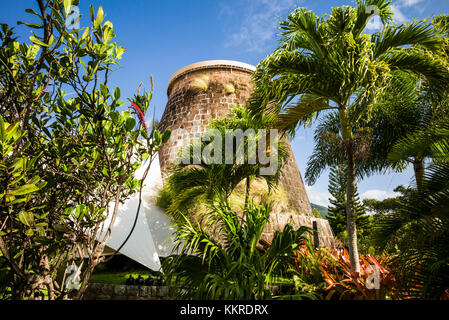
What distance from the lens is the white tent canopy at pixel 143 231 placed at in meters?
7.11

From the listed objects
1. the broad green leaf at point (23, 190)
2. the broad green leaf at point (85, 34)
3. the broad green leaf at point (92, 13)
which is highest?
the broad green leaf at point (92, 13)

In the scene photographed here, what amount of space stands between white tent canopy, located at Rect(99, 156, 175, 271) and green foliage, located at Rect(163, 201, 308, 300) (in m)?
2.63

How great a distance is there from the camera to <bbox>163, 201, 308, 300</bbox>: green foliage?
3057 millimetres

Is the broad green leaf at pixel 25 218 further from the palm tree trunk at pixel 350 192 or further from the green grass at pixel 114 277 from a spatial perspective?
the green grass at pixel 114 277

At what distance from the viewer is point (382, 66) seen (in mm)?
3752

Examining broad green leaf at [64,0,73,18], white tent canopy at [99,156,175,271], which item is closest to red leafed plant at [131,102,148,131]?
broad green leaf at [64,0,73,18]

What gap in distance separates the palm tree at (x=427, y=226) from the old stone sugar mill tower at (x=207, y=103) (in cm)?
715

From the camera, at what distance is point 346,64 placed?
13.0 feet

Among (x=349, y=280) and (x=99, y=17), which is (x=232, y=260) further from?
(x=99, y=17)

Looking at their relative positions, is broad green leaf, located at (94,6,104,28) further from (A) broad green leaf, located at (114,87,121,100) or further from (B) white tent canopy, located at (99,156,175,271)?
(B) white tent canopy, located at (99,156,175,271)

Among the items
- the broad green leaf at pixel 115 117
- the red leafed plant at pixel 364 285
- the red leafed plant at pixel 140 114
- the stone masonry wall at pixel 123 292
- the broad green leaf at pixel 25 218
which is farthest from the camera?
the stone masonry wall at pixel 123 292

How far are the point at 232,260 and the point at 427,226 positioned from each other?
7.89 feet

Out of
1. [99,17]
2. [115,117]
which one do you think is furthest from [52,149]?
[99,17]

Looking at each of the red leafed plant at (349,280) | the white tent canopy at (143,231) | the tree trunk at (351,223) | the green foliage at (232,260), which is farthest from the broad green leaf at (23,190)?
the white tent canopy at (143,231)
